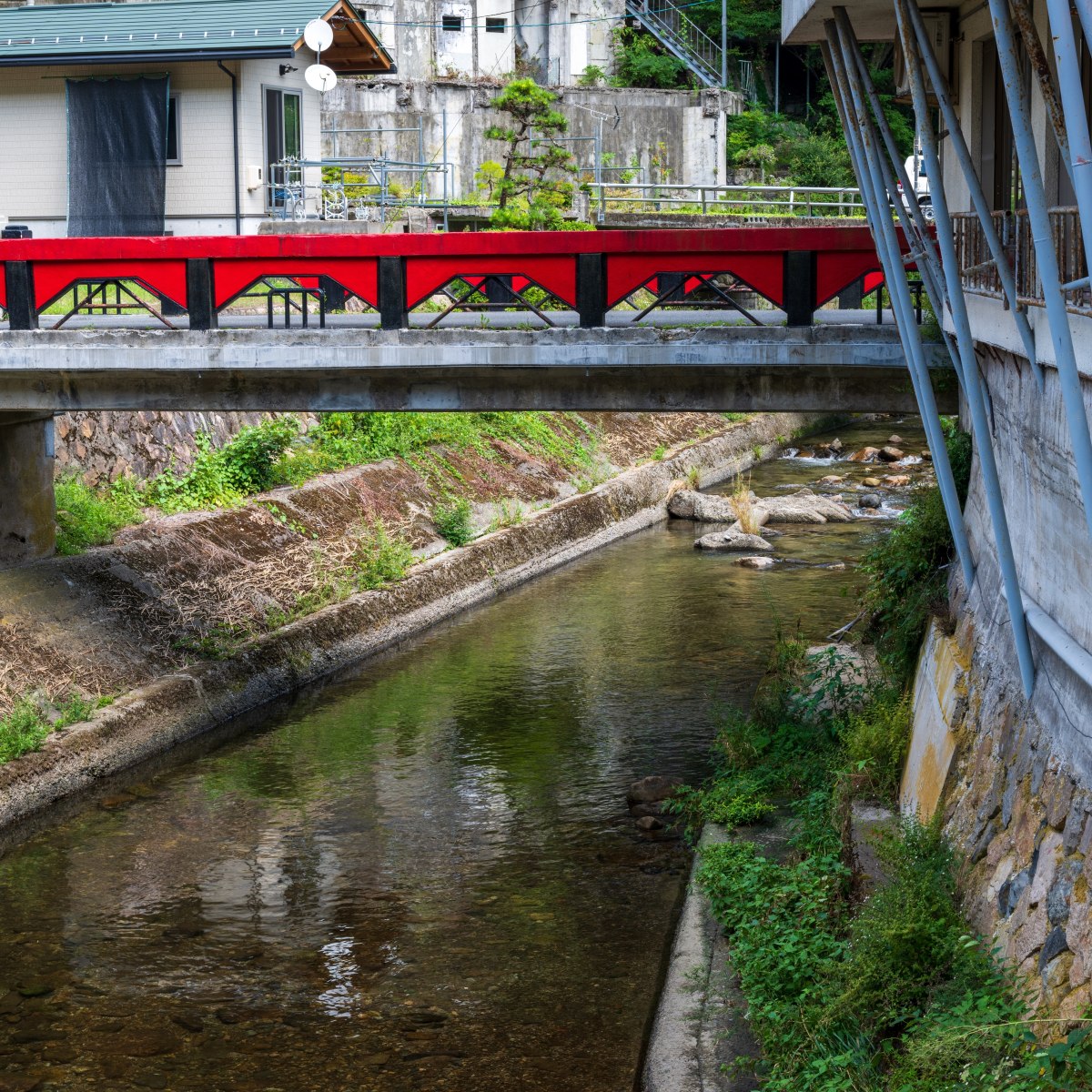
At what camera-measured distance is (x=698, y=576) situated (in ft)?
78.6

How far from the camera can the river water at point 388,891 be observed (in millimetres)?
9812

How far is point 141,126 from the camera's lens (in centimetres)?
2536

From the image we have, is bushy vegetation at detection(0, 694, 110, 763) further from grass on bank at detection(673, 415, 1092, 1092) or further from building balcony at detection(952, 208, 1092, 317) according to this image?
building balcony at detection(952, 208, 1092, 317)

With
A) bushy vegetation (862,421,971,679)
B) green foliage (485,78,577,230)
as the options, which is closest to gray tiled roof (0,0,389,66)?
green foliage (485,78,577,230)

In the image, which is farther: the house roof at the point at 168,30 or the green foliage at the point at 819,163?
the green foliage at the point at 819,163

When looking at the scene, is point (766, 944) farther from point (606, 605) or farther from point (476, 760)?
point (606, 605)

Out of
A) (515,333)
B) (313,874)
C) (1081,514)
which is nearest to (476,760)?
(313,874)

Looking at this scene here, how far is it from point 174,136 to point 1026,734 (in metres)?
21.0

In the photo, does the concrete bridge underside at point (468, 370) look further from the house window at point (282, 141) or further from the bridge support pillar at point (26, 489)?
the house window at point (282, 141)

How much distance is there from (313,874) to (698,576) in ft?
40.3

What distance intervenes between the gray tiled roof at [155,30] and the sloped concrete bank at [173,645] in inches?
296

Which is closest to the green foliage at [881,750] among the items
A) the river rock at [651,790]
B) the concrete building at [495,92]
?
the river rock at [651,790]

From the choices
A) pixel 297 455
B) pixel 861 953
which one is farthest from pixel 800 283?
pixel 297 455

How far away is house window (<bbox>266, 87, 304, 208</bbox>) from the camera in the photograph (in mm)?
26406
